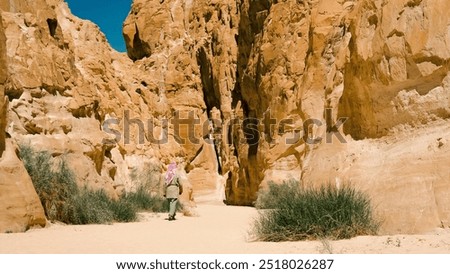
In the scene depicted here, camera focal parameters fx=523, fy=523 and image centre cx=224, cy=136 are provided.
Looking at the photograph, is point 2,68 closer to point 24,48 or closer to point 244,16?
point 24,48

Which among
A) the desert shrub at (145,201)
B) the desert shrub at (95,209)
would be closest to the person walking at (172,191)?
the desert shrub at (95,209)

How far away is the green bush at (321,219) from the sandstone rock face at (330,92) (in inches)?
28.0

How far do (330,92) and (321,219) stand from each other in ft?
18.0

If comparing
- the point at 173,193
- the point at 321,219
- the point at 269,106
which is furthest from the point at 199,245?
the point at 269,106

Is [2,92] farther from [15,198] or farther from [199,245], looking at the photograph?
[199,245]

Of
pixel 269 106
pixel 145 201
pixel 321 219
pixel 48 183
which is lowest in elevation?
pixel 145 201

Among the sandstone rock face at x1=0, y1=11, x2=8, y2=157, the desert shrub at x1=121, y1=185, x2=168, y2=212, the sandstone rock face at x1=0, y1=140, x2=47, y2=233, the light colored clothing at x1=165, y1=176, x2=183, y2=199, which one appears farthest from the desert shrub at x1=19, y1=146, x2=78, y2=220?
the desert shrub at x1=121, y1=185, x2=168, y2=212

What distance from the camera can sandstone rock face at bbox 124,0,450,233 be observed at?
800cm

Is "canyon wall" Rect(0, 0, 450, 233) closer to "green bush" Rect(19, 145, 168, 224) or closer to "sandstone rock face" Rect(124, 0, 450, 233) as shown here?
"sandstone rock face" Rect(124, 0, 450, 233)

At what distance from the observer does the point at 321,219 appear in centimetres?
688

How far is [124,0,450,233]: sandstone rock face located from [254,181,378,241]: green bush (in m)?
0.71

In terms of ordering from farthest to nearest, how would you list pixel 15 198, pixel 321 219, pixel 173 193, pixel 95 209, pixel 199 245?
pixel 173 193
pixel 95 209
pixel 15 198
pixel 321 219
pixel 199 245

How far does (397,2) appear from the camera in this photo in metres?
9.29

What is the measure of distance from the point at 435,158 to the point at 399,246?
7.41ft
